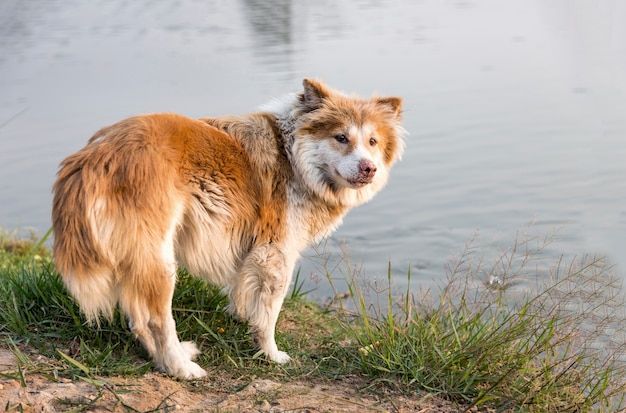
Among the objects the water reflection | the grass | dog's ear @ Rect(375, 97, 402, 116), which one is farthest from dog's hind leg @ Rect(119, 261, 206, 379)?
the water reflection

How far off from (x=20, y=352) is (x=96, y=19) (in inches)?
556

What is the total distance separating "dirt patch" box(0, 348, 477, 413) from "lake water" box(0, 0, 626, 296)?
3.79ft

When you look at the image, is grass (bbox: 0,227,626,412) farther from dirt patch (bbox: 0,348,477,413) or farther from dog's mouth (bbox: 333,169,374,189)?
dog's mouth (bbox: 333,169,374,189)

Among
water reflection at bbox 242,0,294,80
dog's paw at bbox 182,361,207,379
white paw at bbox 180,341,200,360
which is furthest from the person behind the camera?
water reflection at bbox 242,0,294,80

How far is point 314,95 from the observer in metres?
4.97

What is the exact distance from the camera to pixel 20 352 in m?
4.12

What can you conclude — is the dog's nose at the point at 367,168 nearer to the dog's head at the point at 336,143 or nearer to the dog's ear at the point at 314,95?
the dog's head at the point at 336,143

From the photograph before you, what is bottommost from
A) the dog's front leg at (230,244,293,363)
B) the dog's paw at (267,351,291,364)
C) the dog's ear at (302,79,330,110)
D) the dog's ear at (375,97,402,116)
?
the dog's paw at (267,351,291,364)

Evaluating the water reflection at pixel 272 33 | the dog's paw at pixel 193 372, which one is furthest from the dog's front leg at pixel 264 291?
the water reflection at pixel 272 33

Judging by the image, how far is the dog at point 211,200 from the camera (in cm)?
404

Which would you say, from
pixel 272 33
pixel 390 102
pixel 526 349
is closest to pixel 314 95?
pixel 390 102

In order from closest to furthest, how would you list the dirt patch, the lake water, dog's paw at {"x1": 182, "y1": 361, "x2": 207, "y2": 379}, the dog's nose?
the dirt patch, dog's paw at {"x1": 182, "y1": 361, "x2": 207, "y2": 379}, the dog's nose, the lake water

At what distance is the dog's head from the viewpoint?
15.8 ft

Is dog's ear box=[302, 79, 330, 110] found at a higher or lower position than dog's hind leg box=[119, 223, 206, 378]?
higher
